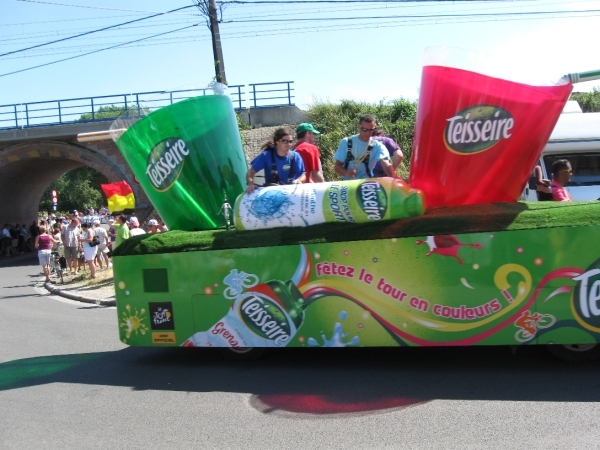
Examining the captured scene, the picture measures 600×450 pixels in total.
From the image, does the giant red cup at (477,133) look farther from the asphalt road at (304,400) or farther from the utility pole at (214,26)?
the utility pole at (214,26)

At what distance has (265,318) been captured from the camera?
6.13m

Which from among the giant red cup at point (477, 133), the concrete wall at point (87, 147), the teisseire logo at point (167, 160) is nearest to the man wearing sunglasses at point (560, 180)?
the giant red cup at point (477, 133)

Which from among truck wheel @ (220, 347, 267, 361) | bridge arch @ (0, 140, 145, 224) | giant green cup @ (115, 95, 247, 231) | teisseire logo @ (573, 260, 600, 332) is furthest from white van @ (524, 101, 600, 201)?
bridge arch @ (0, 140, 145, 224)

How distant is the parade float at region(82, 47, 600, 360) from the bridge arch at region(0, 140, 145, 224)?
19934 millimetres

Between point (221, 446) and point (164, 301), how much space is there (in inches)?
88.8

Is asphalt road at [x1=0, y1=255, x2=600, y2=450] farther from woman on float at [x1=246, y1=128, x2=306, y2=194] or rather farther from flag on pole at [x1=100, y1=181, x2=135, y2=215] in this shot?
flag on pole at [x1=100, y1=181, x2=135, y2=215]

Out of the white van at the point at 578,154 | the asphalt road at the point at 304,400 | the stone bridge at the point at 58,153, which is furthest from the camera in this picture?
the stone bridge at the point at 58,153

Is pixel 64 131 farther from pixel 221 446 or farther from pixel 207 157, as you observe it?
pixel 221 446

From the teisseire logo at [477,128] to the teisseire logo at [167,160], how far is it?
9.42ft

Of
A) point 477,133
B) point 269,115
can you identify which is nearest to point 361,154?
point 477,133

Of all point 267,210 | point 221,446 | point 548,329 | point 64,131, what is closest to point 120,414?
point 221,446

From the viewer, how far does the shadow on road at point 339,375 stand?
204 inches

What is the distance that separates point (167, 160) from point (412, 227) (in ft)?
9.38

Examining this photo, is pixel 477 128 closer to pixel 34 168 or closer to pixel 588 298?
pixel 588 298
